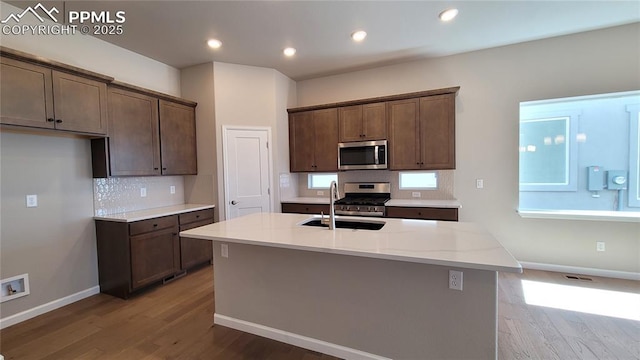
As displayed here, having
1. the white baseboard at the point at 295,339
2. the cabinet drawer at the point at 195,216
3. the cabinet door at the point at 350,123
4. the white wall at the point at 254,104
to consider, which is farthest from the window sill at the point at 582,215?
the cabinet drawer at the point at 195,216

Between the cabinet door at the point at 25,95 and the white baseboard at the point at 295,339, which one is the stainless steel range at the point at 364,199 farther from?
the cabinet door at the point at 25,95

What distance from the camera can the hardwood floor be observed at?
74.4 inches

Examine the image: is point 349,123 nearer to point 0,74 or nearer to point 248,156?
point 248,156

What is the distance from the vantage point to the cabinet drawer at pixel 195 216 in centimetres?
333

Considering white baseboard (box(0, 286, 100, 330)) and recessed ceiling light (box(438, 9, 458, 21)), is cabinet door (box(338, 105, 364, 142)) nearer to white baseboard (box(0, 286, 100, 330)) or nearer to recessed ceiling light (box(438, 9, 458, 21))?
recessed ceiling light (box(438, 9, 458, 21))

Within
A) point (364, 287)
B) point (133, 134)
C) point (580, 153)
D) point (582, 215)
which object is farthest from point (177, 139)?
point (580, 153)

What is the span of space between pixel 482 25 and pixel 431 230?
2518 mm

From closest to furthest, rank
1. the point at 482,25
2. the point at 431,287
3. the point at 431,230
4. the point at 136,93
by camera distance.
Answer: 1. the point at 431,287
2. the point at 431,230
3. the point at 482,25
4. the point at 136,93

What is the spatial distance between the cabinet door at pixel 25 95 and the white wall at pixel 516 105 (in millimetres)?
3954

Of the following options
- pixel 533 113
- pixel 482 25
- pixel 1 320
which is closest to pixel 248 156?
pixel 1 320

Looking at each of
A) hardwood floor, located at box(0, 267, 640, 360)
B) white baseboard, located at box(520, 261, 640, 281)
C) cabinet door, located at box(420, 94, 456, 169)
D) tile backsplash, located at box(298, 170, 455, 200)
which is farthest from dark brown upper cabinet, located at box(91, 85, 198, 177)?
white baseboard, located at box(520, 261, 640, 281)

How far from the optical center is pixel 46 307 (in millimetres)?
2502

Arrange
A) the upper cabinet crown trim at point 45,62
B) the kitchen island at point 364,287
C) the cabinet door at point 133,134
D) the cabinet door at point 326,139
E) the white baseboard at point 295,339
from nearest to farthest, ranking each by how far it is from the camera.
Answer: the kitchen island at point 364,287
the white baseboard at point 295,339
the upper cabinet crown trim at point 45,62
the cabinet door at point 133,134
the cabinet door at point 326,139

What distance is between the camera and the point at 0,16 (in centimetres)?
227
